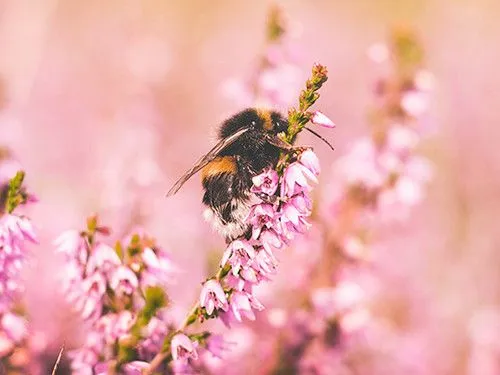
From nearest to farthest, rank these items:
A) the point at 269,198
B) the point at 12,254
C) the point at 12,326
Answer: the point at 269,198 < the point at 12,254 < the point at 12,326

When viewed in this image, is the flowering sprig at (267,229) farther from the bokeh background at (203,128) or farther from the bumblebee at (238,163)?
the bokeh background at (203,128)

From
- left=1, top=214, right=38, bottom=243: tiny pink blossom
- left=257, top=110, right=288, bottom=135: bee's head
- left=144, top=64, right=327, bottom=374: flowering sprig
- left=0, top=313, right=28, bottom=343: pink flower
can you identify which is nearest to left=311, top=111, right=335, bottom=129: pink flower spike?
left=144, top=64, right=327, bottom=374: flowering sprig

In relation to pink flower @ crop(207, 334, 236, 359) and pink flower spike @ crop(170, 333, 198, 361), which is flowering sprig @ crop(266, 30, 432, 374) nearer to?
pink flower @ crop(207, 334, 236, 359)

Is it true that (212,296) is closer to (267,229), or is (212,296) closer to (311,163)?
(267,229)

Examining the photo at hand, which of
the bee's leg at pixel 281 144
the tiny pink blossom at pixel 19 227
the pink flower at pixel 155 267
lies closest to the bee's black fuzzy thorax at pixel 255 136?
the bee's leg at pixel 281 144

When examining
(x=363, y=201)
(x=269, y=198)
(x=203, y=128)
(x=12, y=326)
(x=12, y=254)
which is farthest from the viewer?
(x=203, y=128)

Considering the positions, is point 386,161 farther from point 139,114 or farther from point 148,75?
point 148,75

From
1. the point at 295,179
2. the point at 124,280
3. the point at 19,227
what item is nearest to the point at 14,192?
the point at 19,227
